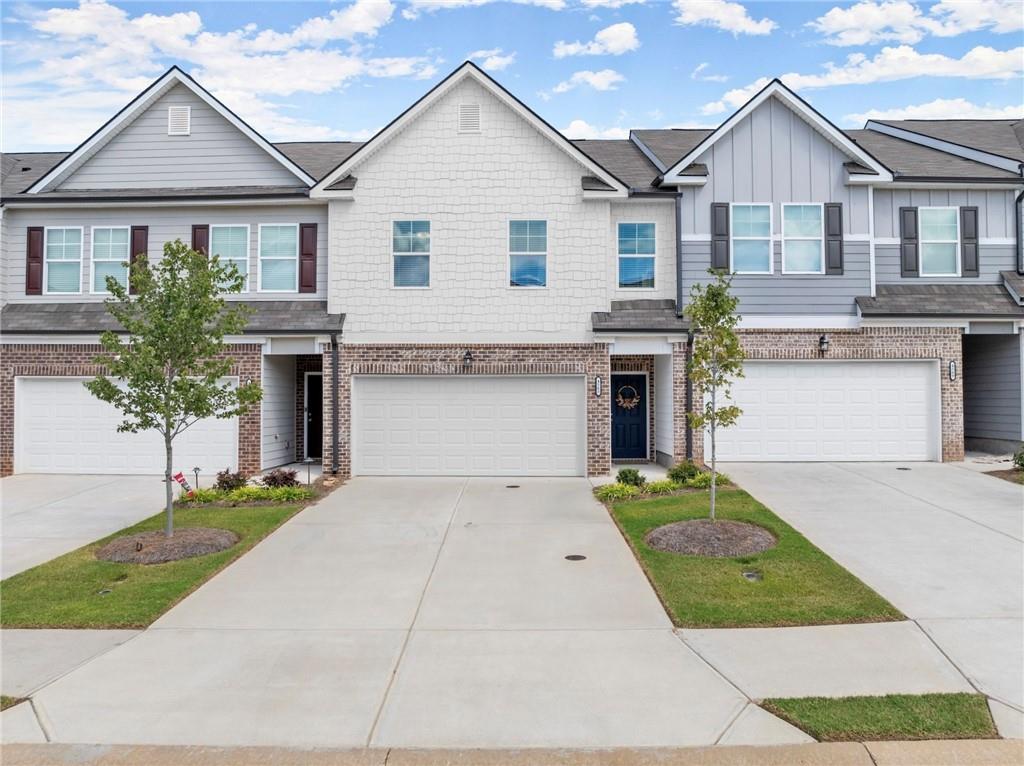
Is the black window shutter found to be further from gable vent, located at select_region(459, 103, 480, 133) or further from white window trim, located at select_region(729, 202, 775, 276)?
gable vent, located at select_region(459, 103, 480, 133)

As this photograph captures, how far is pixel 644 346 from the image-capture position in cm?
1497

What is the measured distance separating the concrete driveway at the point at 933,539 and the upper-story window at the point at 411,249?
769cm

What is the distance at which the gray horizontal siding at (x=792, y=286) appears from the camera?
15.2 meters

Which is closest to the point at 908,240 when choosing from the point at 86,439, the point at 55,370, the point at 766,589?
the point at 766,589

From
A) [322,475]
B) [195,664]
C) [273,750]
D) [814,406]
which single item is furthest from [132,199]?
[814,406]

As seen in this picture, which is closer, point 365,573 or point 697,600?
point 697,600

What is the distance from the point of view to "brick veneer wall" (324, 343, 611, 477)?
48.8ft

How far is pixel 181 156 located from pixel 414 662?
47.8 feet

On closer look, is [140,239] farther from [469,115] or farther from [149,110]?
[469,115]

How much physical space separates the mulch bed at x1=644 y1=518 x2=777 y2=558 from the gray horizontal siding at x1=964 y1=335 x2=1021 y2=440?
9.93 m

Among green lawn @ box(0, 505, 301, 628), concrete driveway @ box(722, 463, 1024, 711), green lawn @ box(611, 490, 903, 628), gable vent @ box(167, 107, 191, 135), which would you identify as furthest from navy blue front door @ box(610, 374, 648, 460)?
gable vent @ box(167, 107, 191, 135)

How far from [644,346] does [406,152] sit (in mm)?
6641

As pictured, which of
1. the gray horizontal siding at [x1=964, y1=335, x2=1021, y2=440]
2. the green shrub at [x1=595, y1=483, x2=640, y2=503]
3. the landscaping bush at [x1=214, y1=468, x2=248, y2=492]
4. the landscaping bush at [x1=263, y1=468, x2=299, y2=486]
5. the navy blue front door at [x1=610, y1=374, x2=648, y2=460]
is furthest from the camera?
the navy blue front door at [x1=610, y1=374, x2=648, y2=460]

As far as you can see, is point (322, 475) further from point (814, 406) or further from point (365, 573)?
point (814, 406)
